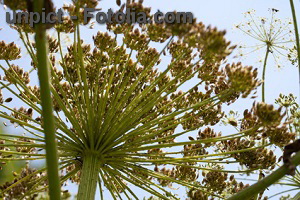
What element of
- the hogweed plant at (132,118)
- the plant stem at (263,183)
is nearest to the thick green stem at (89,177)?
the hogweed plant at (132,118)

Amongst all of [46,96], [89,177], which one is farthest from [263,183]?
→ [89,177]

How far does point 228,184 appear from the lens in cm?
659

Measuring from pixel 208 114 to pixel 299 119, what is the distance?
168cm

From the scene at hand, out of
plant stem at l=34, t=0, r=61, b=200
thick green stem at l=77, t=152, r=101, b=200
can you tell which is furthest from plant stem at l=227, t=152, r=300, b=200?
thick green stem at l=77, t=152, r=101, b=200

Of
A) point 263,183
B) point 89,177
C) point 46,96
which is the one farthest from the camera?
point 89,177

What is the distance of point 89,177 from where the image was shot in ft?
17.5

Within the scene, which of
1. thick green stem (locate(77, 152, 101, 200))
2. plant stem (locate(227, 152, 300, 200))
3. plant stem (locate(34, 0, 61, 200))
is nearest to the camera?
plant stem (locate(34, 0, 61, 200))

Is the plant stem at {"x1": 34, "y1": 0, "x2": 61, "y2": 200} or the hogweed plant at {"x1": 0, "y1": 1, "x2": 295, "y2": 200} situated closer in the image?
the plant stem at {"x1": 34, "y1": 0, "x2": 61, "y2": 200}

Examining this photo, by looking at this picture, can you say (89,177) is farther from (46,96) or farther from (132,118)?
(46,96)

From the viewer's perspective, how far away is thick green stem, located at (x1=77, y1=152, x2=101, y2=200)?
5.09 metres

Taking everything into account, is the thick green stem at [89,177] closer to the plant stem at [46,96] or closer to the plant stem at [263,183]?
the plant stem at [263,183]

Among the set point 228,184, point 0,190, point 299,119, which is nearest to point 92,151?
point 0,190

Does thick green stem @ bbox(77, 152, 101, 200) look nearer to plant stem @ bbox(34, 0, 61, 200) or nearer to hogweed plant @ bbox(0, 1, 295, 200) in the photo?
hogweed plant @ bbox(0, 1, 295, 200)

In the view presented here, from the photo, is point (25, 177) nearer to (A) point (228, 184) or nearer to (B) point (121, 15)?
(B) point (121, 15)
